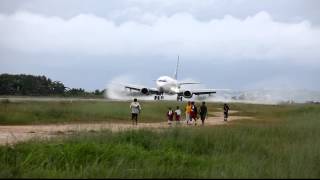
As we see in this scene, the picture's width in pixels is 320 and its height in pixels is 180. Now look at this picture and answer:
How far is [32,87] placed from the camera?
121 metres

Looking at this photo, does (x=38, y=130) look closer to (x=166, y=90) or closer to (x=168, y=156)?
(x=168, y=156)

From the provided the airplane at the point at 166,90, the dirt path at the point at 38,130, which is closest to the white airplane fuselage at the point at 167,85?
the airplane at the point at 166,90

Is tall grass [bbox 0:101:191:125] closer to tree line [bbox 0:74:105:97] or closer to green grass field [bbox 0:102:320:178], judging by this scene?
green grass field [bbox 0:102:320:178]

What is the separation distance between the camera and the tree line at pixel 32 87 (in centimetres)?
11608

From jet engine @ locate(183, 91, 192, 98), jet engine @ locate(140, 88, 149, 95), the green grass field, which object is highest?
jet engine @ locate(140, 88, 149, 95)

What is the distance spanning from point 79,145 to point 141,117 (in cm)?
3023

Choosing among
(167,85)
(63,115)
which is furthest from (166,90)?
(63,115)

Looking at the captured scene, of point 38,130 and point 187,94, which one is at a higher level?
point 187,94

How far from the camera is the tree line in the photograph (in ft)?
381

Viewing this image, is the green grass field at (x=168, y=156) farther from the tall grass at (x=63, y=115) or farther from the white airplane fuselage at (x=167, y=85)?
the white airplane fuselage at (x=167, y=85)

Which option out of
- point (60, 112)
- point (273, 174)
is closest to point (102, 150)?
point (273, 174)

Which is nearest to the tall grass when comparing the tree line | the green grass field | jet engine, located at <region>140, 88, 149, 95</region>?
the green grass field

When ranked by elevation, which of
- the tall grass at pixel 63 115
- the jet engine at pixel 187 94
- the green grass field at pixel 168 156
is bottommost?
the green grass field at pixel 168 156

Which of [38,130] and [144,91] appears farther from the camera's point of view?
[144,91]
